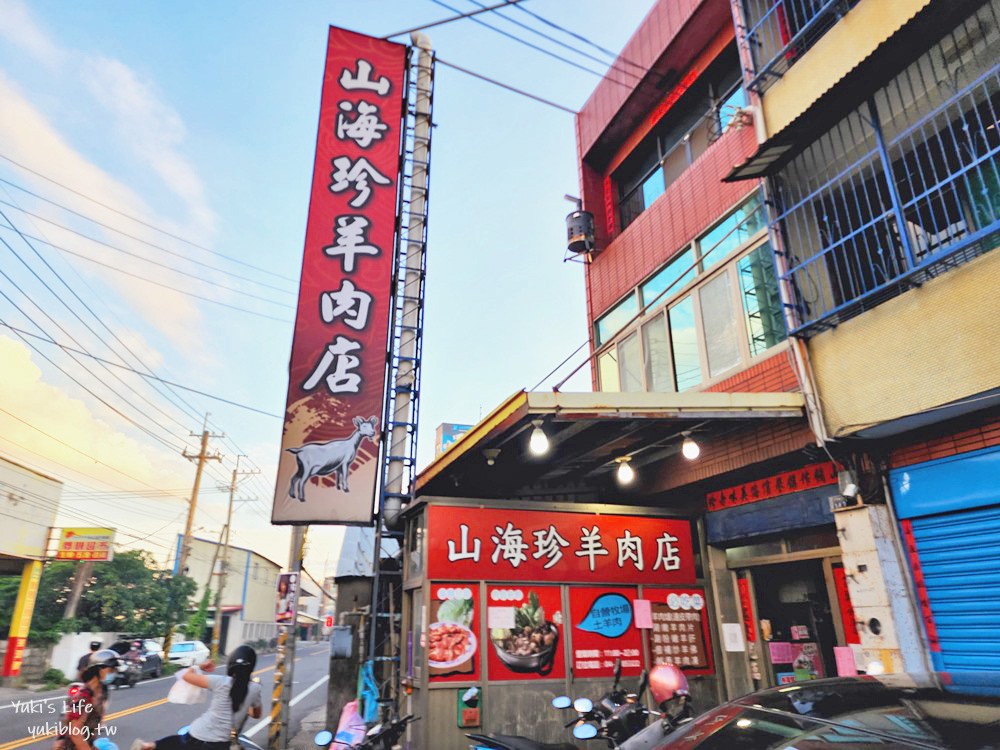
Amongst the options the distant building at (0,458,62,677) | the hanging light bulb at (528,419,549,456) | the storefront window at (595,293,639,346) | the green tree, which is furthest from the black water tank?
the green tree

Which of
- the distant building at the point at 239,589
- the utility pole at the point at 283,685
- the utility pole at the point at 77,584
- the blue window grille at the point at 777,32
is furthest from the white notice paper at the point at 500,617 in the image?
the distant building at the point at 239,589

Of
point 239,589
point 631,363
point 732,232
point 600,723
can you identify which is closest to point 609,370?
point 631,363

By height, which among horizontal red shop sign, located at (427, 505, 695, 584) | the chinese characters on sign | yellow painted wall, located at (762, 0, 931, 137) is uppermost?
yellow painted wall, located at (762, 0, 931, 137)

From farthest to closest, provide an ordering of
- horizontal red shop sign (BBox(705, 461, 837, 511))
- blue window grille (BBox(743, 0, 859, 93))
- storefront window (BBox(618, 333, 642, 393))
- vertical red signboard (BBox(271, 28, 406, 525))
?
storefront window (BBox(618, 333, 642, 393)) < vertical red signboard (BBox(271, 28, 406, 525)) < blue window grille (BBox(743, 0, 859, 93)) < horizontal red shop sign (BBox(705, 461, 837, 511))

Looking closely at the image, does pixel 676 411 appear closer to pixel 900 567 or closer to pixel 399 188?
pixel 900 567

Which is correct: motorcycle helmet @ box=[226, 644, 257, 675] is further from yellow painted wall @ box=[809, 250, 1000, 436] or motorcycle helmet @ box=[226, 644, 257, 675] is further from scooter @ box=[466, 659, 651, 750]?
yellow painted wall @ box=[809, 250, 1000, 436]

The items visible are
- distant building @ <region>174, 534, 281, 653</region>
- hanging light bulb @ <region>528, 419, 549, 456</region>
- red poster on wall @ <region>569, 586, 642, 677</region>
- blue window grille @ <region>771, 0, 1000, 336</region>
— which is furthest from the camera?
distant building @ <region>174, 534, 281, 653</region>

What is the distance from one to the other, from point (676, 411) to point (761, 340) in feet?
8.60

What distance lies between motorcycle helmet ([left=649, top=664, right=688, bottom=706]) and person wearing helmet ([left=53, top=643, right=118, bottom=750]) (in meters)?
5.80

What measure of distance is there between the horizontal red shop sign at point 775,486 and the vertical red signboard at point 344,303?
6.17 meters

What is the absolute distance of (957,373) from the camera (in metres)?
6.36

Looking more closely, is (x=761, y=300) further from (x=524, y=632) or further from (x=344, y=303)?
(x=344, y=303)

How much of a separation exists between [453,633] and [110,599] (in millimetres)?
29639

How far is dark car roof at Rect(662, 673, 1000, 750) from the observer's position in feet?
7.12
